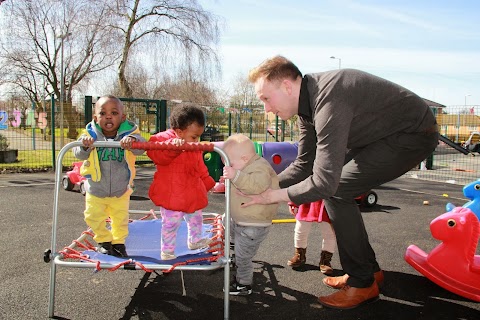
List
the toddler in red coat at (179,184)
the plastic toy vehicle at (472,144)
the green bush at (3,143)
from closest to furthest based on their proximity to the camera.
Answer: the toddler in red coat at (179,184) → the plastic toy vehicle at (472,144) → the green bush at (3,143)

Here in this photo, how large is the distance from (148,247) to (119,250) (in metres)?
0.23

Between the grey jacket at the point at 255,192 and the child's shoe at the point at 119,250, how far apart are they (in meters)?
0.81

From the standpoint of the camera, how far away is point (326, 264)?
3.49m

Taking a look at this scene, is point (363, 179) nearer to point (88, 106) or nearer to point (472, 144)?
point (472, 144)

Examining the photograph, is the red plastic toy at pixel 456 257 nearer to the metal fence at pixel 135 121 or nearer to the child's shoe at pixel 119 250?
the child's shoe at pixel 119 250

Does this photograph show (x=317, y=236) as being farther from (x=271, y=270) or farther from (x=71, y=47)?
(x=71, y=47)

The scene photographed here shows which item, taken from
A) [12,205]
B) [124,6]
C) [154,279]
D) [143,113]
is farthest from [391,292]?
[124,6]

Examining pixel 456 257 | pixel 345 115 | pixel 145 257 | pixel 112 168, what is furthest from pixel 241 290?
pixel 456 257

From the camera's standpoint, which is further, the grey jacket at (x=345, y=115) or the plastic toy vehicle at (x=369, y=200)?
the plastic toy vehicle at (x=369, y=200)

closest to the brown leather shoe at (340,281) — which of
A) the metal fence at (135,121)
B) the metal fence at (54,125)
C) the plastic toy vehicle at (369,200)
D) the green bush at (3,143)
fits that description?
the plastic toy vehicle at (369,200)

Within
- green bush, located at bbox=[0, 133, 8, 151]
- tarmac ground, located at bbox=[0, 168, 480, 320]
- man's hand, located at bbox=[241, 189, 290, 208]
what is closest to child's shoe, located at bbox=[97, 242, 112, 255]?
tarmac ground, located at bbox=[0, 168, 480, 320]

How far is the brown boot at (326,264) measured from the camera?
343cm

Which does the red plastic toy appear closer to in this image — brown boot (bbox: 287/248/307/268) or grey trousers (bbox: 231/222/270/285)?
brown boot (bbox: 287/248/307/268)

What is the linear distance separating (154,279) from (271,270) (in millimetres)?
927
